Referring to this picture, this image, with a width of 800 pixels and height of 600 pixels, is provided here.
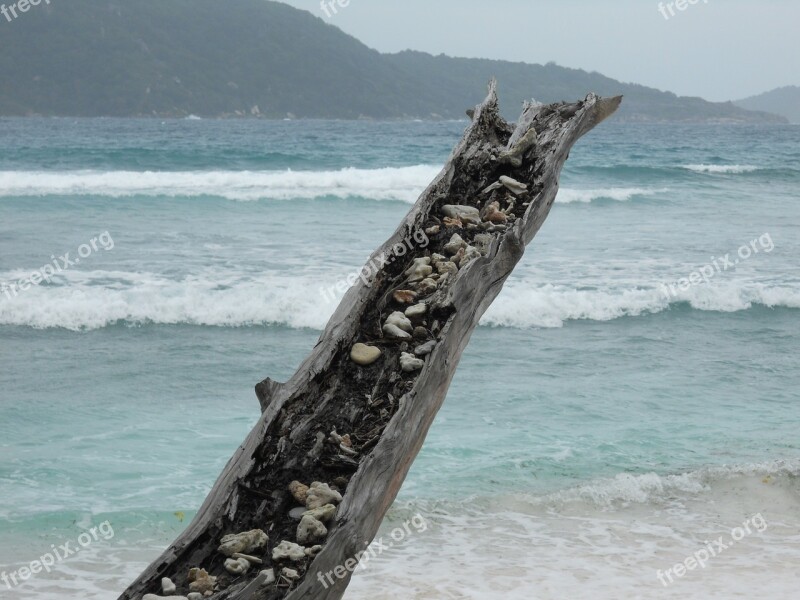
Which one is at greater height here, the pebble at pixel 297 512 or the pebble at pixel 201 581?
the pebble at pixel 297 512

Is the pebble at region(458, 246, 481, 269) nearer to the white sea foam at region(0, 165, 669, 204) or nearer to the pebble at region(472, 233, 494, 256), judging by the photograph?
the pebble at region(472, 233, 494, 256)

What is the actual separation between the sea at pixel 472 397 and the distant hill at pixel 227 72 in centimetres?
5262

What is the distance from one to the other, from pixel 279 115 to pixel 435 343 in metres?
71.7

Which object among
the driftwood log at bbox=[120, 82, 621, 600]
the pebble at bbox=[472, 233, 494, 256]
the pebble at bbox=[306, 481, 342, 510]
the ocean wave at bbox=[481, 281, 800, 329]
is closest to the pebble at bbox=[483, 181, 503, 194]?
the driftwood log at bbox=[120, 82, 621, 600]

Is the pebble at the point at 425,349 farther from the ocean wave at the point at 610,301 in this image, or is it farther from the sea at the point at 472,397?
the ocean wave at the point at 610,301

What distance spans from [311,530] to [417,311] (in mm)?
913

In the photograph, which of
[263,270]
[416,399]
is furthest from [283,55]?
[416,399]

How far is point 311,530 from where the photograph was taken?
7.63ft

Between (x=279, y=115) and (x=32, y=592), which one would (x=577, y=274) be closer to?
(x=32, y=592)

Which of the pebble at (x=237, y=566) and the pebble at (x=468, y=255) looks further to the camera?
the pebble at (x=468, y=255)

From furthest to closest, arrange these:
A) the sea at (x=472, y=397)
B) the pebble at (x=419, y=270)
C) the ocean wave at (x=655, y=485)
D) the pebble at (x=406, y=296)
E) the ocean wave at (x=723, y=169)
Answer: the ocean wave at (x=723, y=169), the ocean wave at (x=655, y=485), the sea at (x=472, y=397), the pebble at (x=419, y=270), the pebble at (x=406, y=296)

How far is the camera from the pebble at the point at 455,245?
3.28 metres

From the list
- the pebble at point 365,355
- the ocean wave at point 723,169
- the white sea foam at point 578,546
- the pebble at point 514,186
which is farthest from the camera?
the ocean wave at point 723,169

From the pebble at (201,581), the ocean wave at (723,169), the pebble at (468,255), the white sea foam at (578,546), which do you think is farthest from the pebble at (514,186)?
the ocean wave at (723,169)
